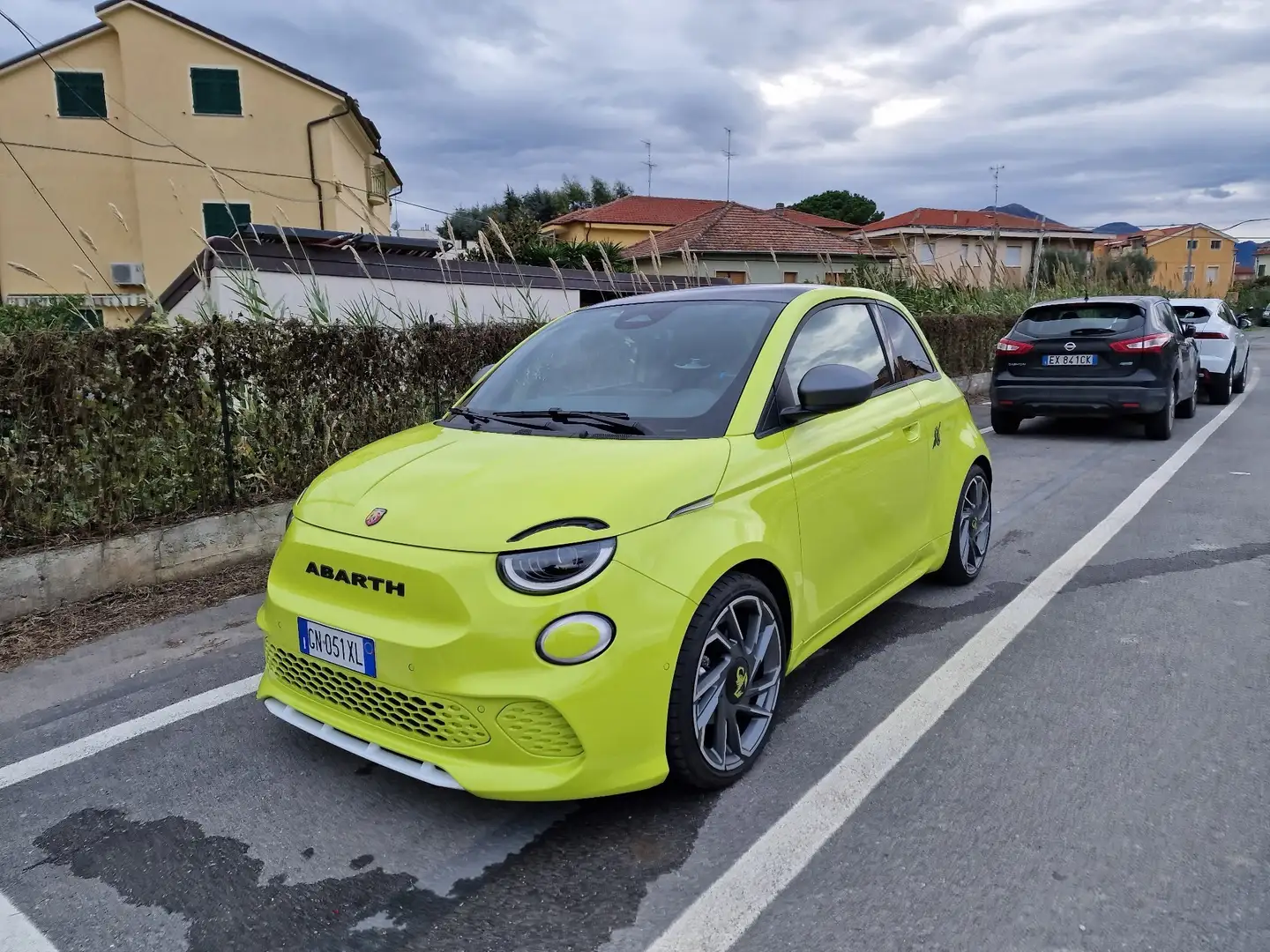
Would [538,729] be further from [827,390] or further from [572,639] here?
[827,390]

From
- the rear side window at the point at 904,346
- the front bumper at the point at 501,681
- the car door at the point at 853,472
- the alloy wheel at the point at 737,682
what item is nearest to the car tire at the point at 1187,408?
the rear side window at the point at 904,346

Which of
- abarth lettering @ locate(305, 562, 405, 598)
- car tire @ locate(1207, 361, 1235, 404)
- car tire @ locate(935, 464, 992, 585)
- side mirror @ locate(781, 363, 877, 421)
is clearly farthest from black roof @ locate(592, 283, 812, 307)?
car tire @ locate(1207, 361, 1235, 404)

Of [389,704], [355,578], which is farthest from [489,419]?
[389,704]

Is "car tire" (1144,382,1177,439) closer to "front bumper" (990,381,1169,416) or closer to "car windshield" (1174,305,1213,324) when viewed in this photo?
"front bumper" (990,381,1169,416)

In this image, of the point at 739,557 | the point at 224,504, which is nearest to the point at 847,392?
the point at 739,557

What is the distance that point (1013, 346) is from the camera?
34.9ft

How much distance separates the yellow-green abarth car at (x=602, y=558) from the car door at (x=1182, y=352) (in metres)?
8.53

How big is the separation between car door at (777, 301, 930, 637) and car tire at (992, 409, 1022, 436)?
7.45 m

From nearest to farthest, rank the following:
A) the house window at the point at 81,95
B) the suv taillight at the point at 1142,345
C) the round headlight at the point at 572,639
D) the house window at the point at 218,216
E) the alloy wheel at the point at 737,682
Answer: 1. the round headlight at the point at 572,639
2. the alloy wheel at the point at 737,682
3. the suv taillight at the point at 1142,345
4. the house window at the point at 81,95
5. the house window at the point at 218,216

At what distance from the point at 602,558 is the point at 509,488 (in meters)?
0.42

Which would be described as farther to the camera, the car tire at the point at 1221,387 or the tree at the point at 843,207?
the tree at the point at 843,207

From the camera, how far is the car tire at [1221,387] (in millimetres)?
13930

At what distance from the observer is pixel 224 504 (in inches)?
219

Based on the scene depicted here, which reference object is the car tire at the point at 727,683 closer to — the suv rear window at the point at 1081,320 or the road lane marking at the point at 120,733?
the road lane marking at the point at 120,733
